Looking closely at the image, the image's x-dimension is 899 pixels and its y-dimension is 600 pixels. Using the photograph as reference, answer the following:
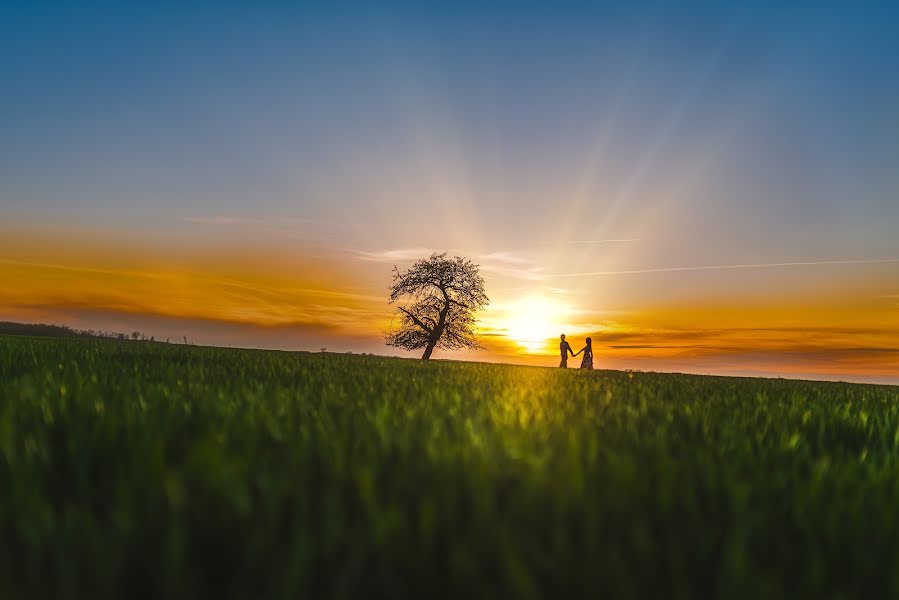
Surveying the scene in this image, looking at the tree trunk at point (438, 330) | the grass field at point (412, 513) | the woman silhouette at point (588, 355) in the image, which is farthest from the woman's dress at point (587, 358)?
the grass field at point (412, 513)

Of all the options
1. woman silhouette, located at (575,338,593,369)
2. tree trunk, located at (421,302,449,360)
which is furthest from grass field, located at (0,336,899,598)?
tree trunk, located at (421,302,449,360)

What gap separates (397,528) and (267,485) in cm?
55

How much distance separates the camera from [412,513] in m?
1.72

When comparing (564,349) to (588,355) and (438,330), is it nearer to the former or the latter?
(588,355)

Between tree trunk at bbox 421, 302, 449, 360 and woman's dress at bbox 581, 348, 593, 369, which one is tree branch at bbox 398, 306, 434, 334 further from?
woman's dress at bbox 581, 348, 593, 369

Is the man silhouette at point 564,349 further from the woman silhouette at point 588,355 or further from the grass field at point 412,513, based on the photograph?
the grass field at point 412,513

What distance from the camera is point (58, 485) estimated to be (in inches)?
80.5

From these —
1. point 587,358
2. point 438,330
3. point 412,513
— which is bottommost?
point 412,513

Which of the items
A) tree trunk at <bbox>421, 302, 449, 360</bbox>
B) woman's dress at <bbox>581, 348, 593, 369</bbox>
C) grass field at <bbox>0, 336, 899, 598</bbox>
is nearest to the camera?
grass field at <bbox>0, 336, 899, 598</bbox>

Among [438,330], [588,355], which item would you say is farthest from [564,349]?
[438,330]

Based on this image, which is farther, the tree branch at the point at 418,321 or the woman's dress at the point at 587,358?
the tree branch at the point at 418,321

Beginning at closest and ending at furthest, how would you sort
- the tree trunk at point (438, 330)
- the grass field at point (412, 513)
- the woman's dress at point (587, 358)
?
the grass field at point (412, 513) < the woman's dress at point (587, 358) < the tree trunk at point (438, 330)

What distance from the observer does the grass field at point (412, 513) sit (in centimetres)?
124

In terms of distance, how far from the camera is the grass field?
1.24 meters
